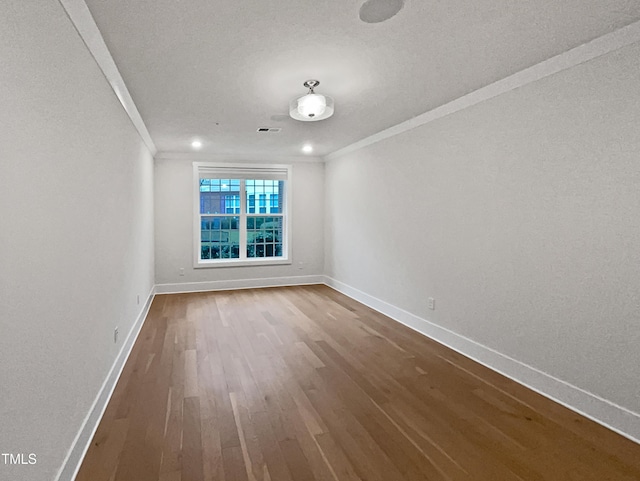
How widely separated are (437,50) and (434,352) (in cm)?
262

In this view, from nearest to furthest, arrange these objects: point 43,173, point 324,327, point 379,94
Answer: point 43,173 < point 379,94 < point 324,327

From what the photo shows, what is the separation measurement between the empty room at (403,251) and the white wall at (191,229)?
1.89 meters

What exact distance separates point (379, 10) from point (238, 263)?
5301 mm

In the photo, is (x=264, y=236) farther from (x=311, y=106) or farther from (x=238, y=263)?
(x=311, y=106)

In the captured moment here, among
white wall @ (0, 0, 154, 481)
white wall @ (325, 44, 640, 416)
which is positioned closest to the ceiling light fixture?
white wall @ (325, 44, 640, 416)

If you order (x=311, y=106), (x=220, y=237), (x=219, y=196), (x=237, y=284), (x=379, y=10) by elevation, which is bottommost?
(x=237, y=284)

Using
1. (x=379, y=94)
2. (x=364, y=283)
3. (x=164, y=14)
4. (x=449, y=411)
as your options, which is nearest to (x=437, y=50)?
(x=379, y=94)

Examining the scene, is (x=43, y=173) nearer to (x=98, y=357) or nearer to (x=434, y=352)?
(x=98, y=357)

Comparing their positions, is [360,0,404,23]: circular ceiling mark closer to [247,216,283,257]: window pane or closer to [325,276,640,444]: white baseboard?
[325,276,640,444]: white baseboard

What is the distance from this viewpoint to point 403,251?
177 inches

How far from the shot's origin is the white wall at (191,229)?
6.26 metres

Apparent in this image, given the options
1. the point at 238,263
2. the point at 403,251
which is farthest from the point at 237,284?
the point at 403,251

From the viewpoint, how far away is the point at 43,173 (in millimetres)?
1527

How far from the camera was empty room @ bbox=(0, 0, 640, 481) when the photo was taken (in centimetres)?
163
